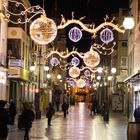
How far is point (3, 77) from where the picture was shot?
43719 mm

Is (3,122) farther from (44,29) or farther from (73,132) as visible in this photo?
(73,132)

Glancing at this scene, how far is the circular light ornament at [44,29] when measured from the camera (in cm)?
2794

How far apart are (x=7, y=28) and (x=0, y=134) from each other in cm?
3399

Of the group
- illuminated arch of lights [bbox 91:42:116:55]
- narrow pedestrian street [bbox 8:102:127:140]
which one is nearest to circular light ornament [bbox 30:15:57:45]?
narrow pedestrian street [bbox 8:102:127:140]

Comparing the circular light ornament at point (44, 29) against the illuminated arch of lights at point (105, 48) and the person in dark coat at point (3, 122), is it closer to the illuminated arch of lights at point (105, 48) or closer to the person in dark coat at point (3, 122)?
the person in dark coat at point (3, 122)

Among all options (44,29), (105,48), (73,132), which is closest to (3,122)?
(44,29)

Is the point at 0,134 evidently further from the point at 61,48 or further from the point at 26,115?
the point at 61,48

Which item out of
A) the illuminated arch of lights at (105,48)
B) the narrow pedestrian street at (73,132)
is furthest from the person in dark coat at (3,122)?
the illuminated arch of lights at (105,48)

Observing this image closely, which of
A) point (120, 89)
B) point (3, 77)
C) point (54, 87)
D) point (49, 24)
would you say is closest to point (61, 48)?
point (54, 87)

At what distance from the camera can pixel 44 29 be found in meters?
28.1

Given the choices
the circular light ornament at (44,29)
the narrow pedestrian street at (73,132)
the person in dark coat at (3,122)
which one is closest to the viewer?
the person in dark coat at (3,122)

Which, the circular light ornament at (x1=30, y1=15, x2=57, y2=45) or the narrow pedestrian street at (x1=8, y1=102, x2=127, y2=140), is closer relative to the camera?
the circular light ornament at (x1=30, y1=15, x2=57, y2=45)

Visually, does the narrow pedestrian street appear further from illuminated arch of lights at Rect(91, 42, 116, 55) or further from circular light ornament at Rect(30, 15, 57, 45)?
illuminated arch of lights at Rect(91, 42, 116, 55)

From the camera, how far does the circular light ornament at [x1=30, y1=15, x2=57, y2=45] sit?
91.7 feet
